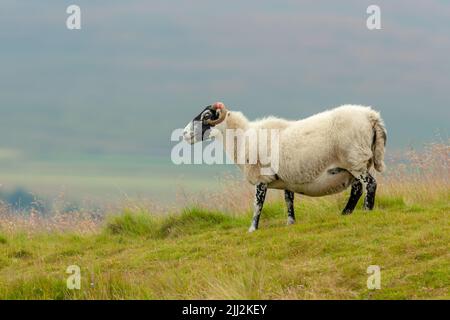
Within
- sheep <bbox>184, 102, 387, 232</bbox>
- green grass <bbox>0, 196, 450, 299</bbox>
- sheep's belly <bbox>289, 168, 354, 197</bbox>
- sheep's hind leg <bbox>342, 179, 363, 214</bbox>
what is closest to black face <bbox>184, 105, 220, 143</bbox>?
sheep <bbox>184, 102, 387, 232</bbox>

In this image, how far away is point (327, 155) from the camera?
42.8ft

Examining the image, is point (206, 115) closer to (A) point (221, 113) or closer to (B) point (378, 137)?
(A) point (221, 113)

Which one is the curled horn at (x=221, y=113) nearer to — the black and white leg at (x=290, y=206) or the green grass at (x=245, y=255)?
the black and white leg at (x=290, y=206)

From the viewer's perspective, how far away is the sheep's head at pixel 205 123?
46.5ft

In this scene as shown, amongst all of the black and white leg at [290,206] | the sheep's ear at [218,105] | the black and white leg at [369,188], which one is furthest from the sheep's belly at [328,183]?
the sheep's ear at [218,105]

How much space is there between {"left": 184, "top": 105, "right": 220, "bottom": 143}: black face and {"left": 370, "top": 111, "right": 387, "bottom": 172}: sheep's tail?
3.02 m

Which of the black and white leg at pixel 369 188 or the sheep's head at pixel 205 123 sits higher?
the sheep's head at pixel 205 123

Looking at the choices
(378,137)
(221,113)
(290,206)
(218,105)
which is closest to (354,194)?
(378,137)

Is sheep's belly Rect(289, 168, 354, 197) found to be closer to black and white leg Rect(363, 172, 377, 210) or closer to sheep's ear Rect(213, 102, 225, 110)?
black and white leg Rect(363, 172, 377, 210)

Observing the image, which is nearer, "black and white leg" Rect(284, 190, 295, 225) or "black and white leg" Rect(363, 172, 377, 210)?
"black and white leg" Rect(363, 172, 377, 210)

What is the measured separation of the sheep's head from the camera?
14.2 meters

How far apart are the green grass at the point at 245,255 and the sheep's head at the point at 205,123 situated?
6.19 feet

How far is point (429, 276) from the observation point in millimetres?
8805
